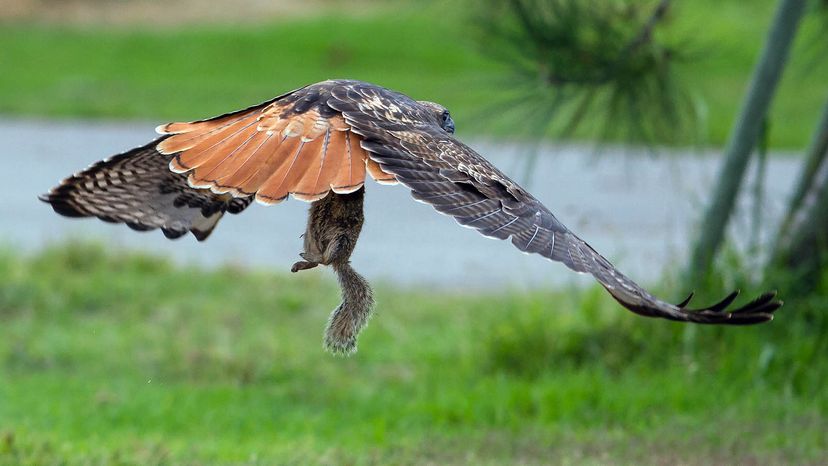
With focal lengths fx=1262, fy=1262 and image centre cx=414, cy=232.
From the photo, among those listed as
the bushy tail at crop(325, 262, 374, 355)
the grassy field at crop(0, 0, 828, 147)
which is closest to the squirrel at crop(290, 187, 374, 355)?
the bushy tail at crop(325, 262, 374, 355)

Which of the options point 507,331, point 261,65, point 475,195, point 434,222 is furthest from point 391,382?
point 261,65

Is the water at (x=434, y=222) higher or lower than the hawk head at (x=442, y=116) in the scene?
higher

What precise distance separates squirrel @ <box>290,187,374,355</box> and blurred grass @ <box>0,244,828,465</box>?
115 centimetres

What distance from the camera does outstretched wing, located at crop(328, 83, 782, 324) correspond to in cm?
296

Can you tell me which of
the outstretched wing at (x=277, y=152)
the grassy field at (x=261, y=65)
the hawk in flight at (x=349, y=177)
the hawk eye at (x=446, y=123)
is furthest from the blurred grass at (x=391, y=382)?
the grassy field at (x=261, y=65)

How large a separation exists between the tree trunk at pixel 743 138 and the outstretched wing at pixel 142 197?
300 cm

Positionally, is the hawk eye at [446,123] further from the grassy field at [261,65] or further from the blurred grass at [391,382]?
the grassy field at [261,65]

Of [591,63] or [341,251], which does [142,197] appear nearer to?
[341,251]

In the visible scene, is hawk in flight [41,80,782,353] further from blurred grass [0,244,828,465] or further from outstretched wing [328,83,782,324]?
blurred grass [0,244,828,465]

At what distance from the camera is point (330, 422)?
548 cm

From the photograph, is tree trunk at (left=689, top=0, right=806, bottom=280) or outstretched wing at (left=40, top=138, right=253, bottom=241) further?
tree trunk at (left=689, top=0, right=806, bottom=280)

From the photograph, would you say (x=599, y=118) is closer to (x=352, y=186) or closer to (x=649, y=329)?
(x=649, y=329)

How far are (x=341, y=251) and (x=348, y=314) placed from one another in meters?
0.17

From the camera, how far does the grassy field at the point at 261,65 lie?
50.2 feet
